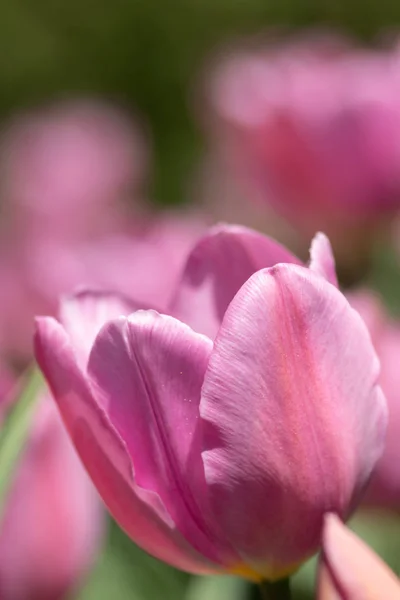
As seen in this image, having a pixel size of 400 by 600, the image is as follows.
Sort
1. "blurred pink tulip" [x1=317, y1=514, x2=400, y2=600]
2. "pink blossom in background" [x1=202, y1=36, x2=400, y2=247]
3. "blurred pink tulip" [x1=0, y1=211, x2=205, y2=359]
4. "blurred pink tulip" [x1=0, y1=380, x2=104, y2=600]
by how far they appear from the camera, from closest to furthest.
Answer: "blurred pink tulip" [x1=317, y1=514, x2=400, y2=600] → "blurred pink tulip" [x1=0, y1=380, x2=104, y2=600] → "blurred pink tulip" [x1=0, y1=211, x2=205, y2=359] → "pink blossom in background" [x1=202, y1=36, x2=400, y2=247]

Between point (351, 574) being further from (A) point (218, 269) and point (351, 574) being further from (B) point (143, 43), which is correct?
(B) point (143, 43)

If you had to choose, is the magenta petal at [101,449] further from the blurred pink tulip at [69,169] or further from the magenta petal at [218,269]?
the blurred pink tulip at [69,169]

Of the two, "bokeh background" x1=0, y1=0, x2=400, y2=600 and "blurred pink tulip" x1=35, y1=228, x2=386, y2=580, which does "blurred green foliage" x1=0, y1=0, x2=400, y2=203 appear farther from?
"blurred pink tulip" x1=35, y1=228, x2=386, y2=580

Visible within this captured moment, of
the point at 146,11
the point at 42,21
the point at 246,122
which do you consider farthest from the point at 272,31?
the point at 42,21

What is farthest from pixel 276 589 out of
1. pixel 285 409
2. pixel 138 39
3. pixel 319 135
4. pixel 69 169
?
pixel 138 39

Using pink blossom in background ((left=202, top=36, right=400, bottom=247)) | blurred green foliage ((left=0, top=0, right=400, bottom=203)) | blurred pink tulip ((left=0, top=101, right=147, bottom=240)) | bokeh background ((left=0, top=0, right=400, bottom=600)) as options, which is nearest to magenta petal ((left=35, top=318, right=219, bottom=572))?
pink blossom in background ((left=202, top=36, right=400, bottom=247))

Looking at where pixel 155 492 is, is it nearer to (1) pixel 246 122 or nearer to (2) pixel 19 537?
(2) pixel 19 537

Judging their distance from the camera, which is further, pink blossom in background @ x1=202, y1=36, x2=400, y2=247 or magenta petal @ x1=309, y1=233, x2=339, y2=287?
pink blossom in background @ x1=202, y1=36, x2=400, y2=247
